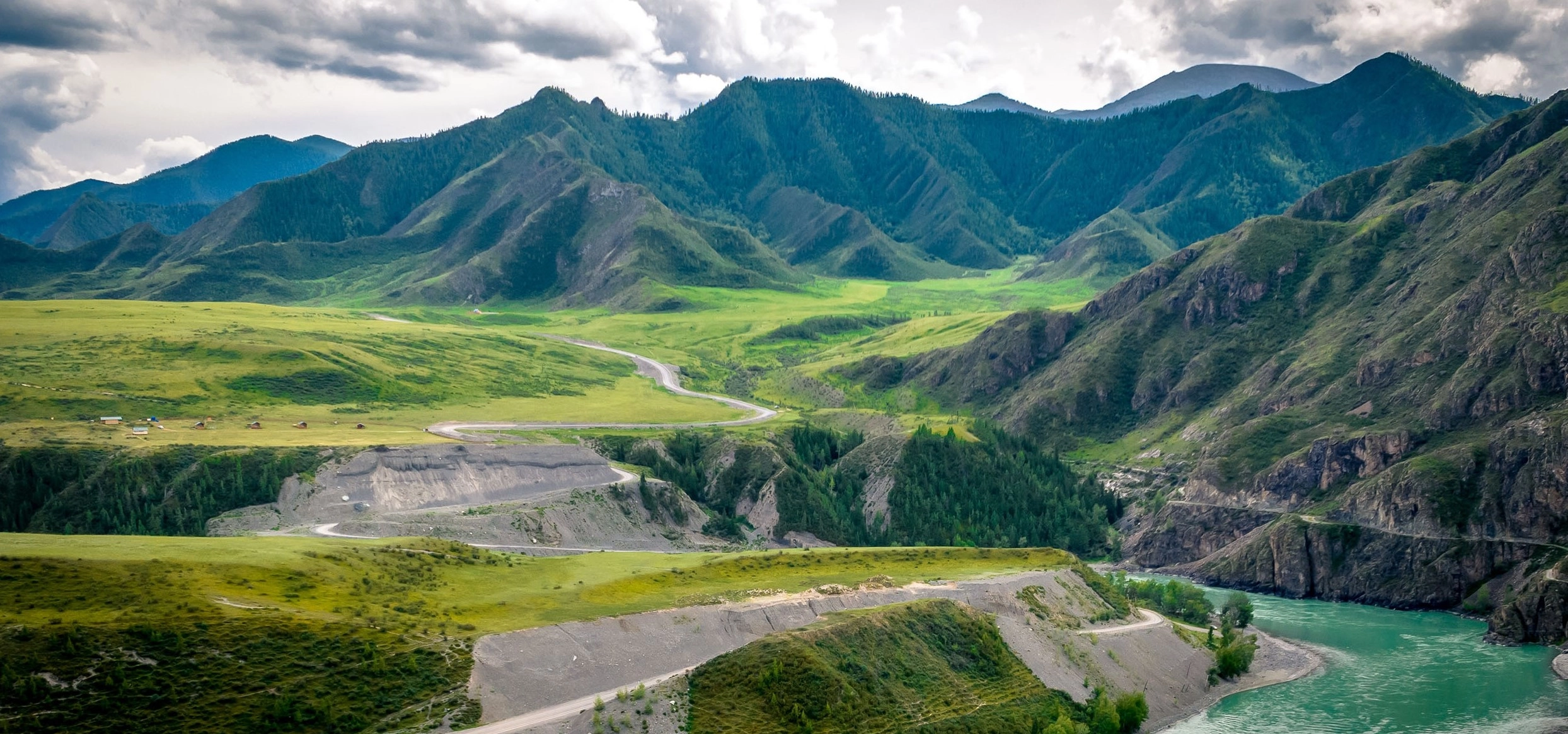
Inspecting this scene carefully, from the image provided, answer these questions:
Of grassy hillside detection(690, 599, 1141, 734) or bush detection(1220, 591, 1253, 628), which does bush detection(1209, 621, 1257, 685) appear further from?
grassy hillside detection(690, 599, 1141, 734)

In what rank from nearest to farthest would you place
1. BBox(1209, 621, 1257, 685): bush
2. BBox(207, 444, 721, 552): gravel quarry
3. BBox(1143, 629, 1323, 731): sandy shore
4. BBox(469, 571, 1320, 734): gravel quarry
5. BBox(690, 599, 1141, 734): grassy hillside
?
BBox(469, 571, 1320, 734): gravel quarry → BBox(690, 599, 1141, 734): grassy hillside → BBox(1143, 629, 1323, 731): sandy shore → BBox(1209, 621, 1257, 685): bush → BBox(207, 444, 721, 552): gravel quarry

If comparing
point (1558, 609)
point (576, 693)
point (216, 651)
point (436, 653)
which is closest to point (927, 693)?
point (576, 693)

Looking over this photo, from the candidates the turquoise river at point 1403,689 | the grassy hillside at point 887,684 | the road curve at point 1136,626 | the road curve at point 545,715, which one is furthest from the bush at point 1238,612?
the road curve at point 545,715

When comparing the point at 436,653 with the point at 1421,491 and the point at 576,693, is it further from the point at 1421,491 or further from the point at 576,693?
the point at 1421,491

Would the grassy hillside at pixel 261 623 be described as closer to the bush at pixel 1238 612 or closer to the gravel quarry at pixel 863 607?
the gravel quarry at pixel 863 607

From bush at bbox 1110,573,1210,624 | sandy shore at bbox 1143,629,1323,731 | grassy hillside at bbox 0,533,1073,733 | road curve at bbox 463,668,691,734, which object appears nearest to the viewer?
grassy hillside at bbox 0,533,1073,733

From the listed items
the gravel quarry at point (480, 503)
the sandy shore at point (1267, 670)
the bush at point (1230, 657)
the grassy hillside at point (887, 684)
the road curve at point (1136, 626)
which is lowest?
the sandy shore at point (1267, 670)

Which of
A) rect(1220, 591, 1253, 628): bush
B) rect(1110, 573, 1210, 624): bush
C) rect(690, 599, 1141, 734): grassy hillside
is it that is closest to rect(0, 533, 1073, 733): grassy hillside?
rect(690, 599, 1141, 734): grassy hillside
